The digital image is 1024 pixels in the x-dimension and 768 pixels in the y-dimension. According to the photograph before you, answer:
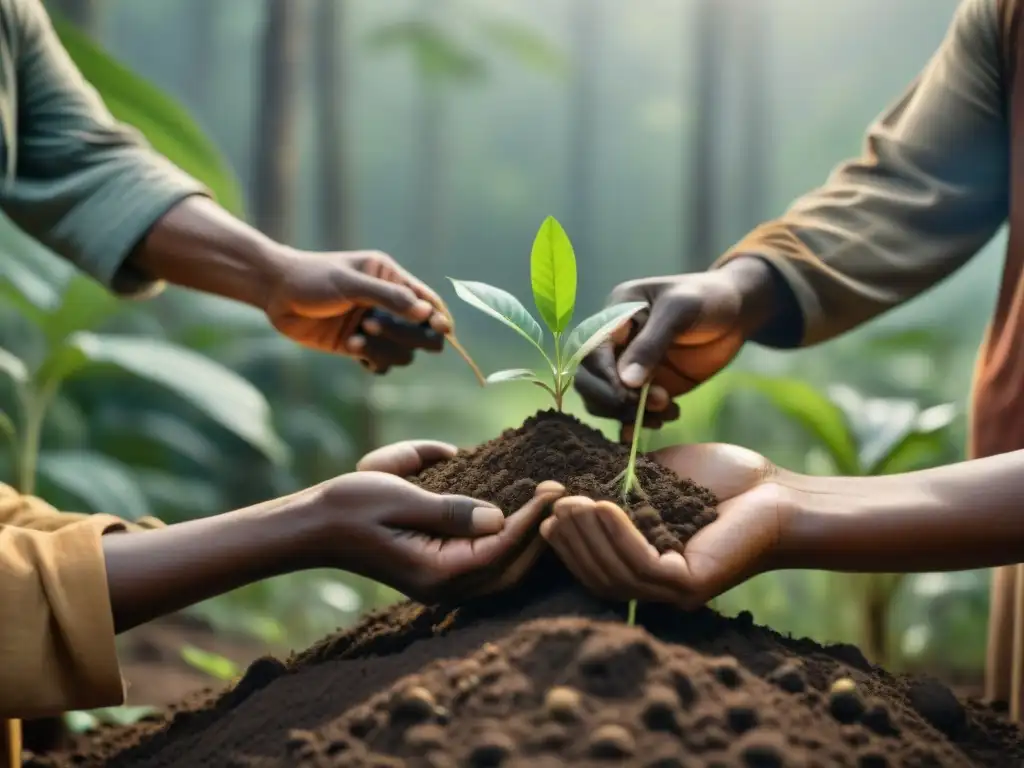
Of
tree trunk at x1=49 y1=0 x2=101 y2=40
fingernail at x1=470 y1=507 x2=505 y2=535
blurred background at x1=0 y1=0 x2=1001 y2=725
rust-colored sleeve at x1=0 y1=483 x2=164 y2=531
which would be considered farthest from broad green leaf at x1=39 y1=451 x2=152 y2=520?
tree trunk at x1=49 y1=0 x2=101 y2=40

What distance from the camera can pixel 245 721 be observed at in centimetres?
73

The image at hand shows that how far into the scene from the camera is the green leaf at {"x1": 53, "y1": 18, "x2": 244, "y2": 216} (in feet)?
5.68

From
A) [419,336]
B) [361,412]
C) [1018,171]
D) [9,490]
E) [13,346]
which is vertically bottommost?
[361,412]

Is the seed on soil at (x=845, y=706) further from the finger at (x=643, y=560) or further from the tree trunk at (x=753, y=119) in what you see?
the tree trunk at (x=753, y=119)

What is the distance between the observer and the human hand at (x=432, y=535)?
728 mm

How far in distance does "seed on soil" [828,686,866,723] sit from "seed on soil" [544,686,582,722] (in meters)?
0.19

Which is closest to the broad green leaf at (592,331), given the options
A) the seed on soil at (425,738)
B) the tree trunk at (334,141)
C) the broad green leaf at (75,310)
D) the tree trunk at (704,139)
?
the seed on soil at (425,738)

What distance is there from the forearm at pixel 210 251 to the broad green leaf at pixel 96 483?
2.14 feet

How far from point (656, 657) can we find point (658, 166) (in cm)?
488

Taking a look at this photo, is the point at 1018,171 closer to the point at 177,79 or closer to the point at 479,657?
the point at 479,657

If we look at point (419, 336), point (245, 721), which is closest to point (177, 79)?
point (419, 336)

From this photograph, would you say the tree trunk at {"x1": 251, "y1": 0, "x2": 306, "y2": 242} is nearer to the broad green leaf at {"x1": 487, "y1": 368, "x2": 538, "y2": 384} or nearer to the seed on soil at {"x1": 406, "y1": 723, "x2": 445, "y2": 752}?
the broad green leaf at {"x1": 487, "y1": 368, "x2": 538, "y2": 384}

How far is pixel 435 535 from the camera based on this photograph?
0.75 metres

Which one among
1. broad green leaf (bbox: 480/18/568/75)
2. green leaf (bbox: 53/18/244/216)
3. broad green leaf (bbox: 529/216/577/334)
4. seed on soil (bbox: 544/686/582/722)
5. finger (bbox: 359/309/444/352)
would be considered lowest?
seed on soil (bbox: 544/686/582/722)
